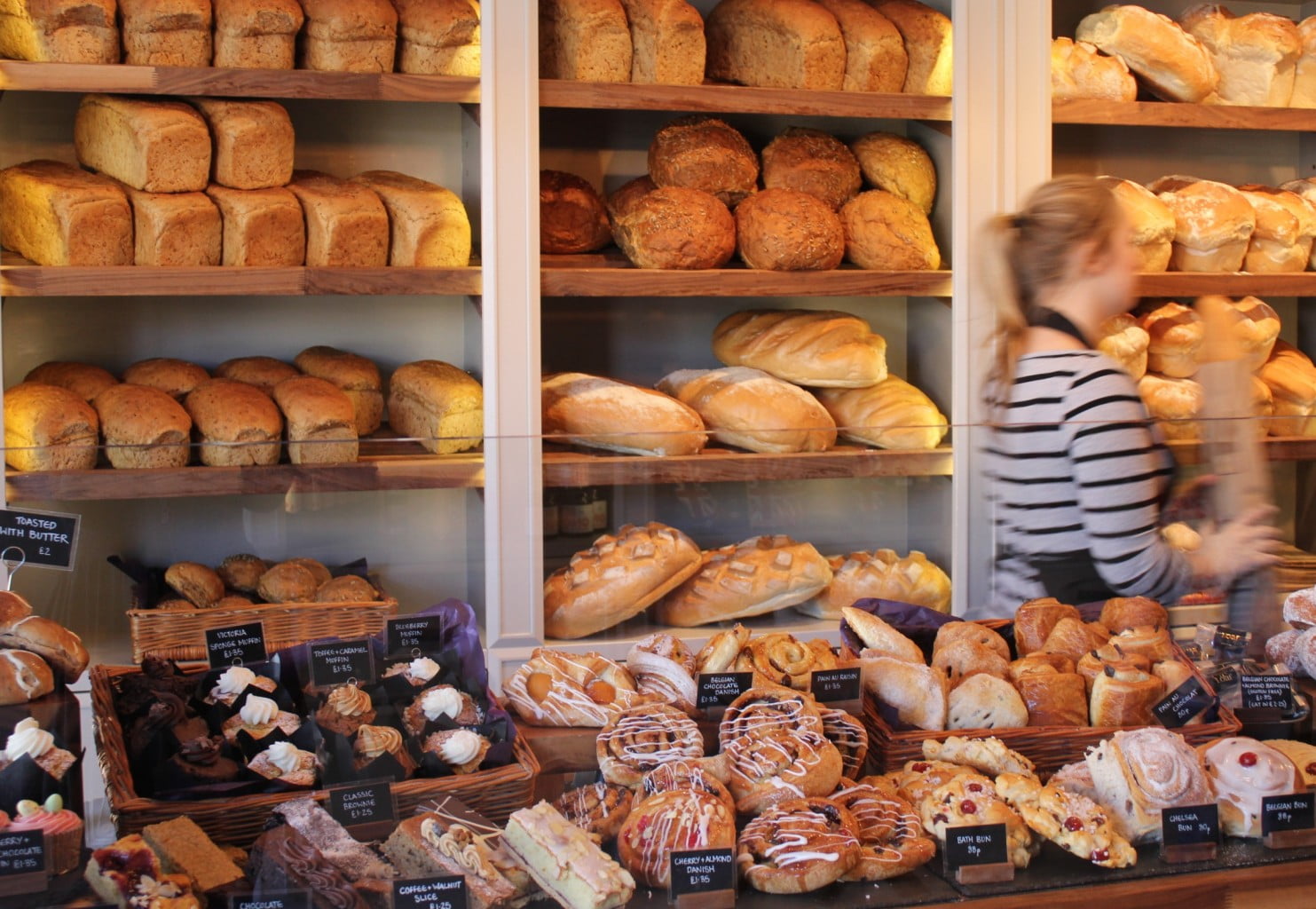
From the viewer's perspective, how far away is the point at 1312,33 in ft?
11.1

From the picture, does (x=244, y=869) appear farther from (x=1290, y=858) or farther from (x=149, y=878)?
(x=1290, y=858)

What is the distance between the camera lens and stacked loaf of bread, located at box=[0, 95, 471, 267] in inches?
103

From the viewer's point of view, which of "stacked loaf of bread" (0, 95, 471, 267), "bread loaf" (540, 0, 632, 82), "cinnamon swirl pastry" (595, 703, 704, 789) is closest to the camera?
"cinnamon swirl pastry" (595, 703, 704, 789)

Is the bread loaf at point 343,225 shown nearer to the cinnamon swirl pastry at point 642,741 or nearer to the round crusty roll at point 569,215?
the round crusty roll at point 569,215

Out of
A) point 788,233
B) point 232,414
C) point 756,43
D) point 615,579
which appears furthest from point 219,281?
point 615,579

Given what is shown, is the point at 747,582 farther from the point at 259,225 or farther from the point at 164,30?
the point at 164,30

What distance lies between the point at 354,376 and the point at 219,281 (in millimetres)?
386

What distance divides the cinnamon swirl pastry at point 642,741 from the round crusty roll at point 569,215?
1796mm

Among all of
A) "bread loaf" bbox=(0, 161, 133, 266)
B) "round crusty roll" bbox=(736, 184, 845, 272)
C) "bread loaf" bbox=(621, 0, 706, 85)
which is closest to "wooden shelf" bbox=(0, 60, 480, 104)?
"bread loaf" bbox=(0, 161, 133, 266)

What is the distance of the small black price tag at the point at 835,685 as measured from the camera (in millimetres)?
1384

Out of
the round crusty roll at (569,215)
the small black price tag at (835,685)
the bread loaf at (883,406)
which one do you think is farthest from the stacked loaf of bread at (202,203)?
the small black price tag at (835,685)

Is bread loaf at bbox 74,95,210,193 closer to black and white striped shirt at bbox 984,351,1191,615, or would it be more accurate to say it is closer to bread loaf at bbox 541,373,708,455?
bread loaf at bbox 541,373,708,455

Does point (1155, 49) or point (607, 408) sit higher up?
point (1155, 49)

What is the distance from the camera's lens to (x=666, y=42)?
9.57 feet
